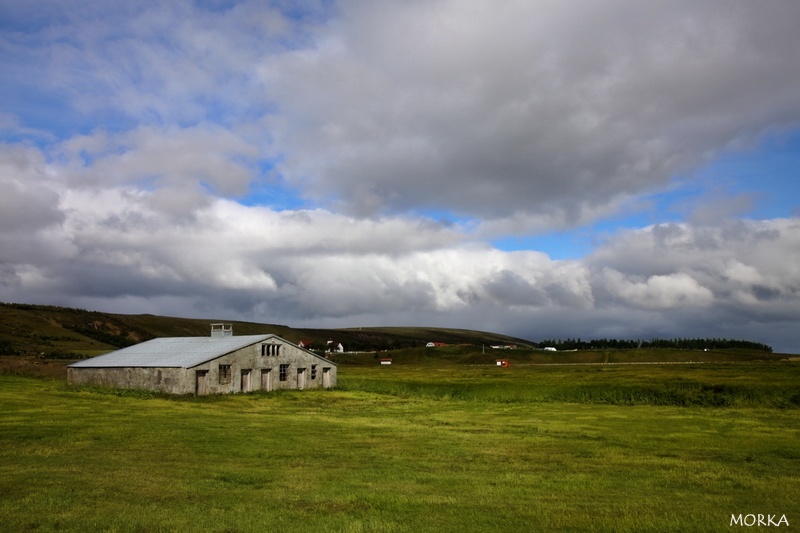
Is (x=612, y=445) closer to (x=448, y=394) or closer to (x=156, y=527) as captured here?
(x=156, y=527)

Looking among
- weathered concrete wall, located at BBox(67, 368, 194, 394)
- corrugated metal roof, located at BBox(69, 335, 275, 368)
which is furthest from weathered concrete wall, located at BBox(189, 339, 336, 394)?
weathered concrete wall, located at BBox(67, 368, 194, 394)

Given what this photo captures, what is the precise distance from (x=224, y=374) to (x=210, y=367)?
2.29m

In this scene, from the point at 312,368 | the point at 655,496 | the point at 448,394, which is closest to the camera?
→ the point at 655,496

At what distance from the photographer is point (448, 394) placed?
65375mm

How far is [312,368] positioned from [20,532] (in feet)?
205

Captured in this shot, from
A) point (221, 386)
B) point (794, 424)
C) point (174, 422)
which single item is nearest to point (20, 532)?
point (174, 422)

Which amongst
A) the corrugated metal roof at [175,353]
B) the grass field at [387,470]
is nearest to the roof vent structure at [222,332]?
the corrugated metal roof at [175,353]

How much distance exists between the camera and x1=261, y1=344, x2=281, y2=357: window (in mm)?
68019

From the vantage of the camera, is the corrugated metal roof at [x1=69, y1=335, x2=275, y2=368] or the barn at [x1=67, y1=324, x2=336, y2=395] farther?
the corrugated metal roof at [x1=69, y1=335, x2=275, y2=368]

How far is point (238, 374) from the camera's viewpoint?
212ft

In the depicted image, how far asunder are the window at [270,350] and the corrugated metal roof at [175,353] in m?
0.94

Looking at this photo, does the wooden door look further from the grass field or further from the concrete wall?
the grass field

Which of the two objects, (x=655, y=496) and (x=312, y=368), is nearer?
(x=655, y=496)

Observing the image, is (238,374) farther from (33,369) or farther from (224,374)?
(33,369)
